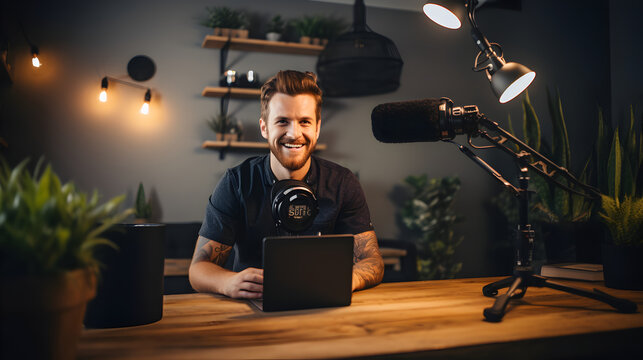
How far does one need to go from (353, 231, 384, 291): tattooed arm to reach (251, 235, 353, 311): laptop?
242 mm

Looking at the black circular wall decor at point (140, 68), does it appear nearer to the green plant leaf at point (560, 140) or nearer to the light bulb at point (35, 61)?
the light bulb at point (35, 61)

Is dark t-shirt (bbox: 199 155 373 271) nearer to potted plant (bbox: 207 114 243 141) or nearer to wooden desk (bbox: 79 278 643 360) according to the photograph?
wooden desk (bbox: 79 278 643 360)

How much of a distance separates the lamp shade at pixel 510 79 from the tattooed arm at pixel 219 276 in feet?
2.45

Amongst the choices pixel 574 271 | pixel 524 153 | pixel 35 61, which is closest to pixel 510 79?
pixel 524 153

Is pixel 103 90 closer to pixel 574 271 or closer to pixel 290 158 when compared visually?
pixel 290 158

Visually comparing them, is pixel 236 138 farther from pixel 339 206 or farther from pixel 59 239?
pixel 59 239

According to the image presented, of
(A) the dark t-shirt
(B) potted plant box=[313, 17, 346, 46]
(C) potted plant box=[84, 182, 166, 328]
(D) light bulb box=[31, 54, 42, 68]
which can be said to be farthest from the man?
(D) light bulb box=[31, 54, 42, 68]

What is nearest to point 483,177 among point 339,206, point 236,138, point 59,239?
point 236,138

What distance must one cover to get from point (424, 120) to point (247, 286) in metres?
0.59

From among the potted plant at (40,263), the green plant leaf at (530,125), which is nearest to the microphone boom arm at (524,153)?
the potted plant at (40,263)

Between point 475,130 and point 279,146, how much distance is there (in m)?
0.80

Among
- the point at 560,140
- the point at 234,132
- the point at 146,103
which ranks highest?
the point at 146,103

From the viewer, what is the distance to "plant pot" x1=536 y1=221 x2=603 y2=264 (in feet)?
5.83

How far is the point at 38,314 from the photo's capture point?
0.58 meters
